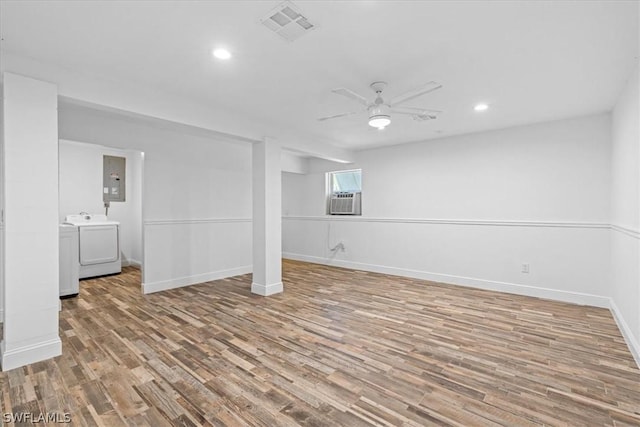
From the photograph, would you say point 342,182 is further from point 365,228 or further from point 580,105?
point 580,105

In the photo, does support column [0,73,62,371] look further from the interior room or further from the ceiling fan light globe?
the ceiling fan light globe

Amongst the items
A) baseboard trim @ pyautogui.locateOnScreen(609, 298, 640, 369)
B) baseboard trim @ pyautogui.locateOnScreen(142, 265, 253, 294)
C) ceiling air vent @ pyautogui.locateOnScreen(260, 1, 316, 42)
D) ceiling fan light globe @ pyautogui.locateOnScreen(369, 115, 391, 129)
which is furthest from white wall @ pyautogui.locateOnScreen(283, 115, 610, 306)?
ceiling air vent @ pyautogui.locateOnScreen(260, 1, 316, 42)

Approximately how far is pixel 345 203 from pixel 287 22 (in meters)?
4.84

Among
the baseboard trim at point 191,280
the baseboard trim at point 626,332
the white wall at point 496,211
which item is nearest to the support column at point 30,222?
the baseboard trim at point 191,280

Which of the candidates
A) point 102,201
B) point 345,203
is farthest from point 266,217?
point 102,201

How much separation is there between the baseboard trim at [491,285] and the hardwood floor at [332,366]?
289mm

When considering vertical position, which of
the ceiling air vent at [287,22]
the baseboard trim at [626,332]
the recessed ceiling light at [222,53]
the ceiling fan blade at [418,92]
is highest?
the recessed ceiling light at [222,53]

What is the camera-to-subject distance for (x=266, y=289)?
438cm

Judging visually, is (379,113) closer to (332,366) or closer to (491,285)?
(332,366)

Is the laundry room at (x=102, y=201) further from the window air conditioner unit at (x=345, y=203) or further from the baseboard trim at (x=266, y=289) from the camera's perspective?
the window air conditioner unit at (x=345, y=203)

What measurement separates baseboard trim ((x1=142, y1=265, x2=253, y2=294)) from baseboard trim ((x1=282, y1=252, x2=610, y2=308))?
2115 mm

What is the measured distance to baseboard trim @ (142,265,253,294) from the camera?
4.48 m

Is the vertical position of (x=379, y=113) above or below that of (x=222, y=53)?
below

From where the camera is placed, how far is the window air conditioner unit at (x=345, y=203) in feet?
21.5
